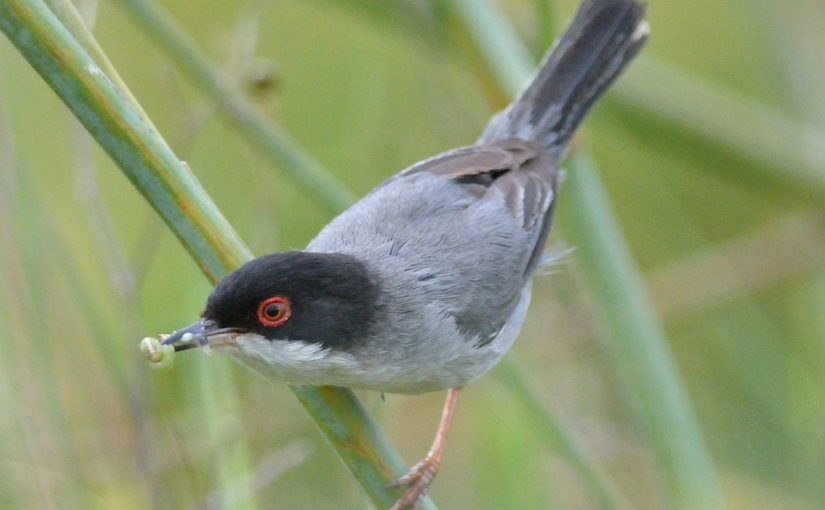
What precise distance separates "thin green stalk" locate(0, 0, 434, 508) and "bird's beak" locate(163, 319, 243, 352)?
19 cm

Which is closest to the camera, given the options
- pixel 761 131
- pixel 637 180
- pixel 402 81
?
pixel 761 131

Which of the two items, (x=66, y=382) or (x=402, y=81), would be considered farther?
(x=402, y=81)

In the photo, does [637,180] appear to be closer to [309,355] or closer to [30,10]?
[309,355]

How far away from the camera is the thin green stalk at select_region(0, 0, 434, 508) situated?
2252 mm

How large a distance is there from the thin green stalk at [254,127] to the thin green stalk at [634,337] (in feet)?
2.52

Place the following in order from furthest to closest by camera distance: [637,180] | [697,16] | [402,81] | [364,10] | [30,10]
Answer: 1. [697,16]
2. [637,180]
3. [402,81]
4. [364,10]
5. [30,10]

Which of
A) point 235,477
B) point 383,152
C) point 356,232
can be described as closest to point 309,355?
point 235,477

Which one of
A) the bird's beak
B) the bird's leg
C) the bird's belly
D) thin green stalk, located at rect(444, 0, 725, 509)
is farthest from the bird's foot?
thin green stalk, located at rect(444, 0, 725, 509)

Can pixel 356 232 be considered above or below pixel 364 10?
below

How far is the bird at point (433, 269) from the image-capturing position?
2.88 meters

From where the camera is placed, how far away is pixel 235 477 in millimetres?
2998

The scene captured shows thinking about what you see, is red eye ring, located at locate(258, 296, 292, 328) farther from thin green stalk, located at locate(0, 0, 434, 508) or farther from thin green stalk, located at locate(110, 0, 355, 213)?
thin green stalk, located at locate(110, 0, 355, 213)

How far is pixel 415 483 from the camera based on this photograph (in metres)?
3.15

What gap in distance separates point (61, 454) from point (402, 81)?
272 centimetres
